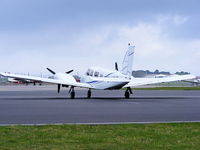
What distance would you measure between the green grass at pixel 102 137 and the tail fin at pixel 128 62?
77.2ft

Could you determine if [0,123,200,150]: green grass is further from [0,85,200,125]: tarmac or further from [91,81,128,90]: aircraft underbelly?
[91,81,128,90]: aircraft underbelly

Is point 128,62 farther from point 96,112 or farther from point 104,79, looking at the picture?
point 96,112

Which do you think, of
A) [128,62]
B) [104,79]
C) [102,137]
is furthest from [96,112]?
[128,62]

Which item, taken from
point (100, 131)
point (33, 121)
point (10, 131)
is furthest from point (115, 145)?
point (33, 121)

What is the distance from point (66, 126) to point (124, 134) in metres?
2.55

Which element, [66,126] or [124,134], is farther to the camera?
[66,126]

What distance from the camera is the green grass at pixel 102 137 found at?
10531mm

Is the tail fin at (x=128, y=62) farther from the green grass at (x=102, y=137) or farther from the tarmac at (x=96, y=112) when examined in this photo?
the green grass at (x=102, y=137)

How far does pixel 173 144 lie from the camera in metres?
10.8

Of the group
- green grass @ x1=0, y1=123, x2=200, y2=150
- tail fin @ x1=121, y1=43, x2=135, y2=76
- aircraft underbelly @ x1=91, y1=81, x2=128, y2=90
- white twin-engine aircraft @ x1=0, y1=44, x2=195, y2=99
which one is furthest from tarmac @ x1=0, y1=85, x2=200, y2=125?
tail fin @ x1=121, y1=43, x2=135, y2=76

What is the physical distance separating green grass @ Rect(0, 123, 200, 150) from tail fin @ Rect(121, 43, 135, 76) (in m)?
23.5

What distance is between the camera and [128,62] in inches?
1521

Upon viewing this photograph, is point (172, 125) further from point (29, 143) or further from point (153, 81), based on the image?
point (153, 81)

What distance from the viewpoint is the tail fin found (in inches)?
1517
